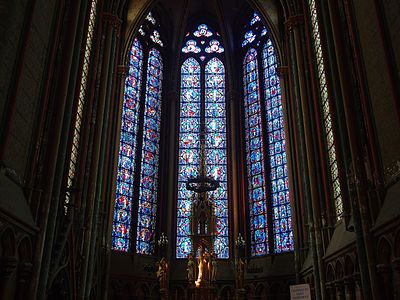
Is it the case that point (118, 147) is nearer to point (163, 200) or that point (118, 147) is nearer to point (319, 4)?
point (163, 200)

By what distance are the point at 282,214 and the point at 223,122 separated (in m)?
5.54

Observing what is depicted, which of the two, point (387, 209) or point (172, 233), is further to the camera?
point (172, 233)

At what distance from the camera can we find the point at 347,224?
1066 centimetres

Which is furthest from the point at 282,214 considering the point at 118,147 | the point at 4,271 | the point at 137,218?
the point at 4,271

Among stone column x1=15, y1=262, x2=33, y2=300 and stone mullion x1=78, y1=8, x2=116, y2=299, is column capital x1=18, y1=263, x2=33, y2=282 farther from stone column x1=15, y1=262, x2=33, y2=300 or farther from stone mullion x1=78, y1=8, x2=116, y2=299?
stone mullion x1=78, y1=8, x2=116, y2=299

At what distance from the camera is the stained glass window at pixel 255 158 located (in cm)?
1872

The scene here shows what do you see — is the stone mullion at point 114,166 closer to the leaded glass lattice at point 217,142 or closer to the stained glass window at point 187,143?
the stained glass window at point 187,143

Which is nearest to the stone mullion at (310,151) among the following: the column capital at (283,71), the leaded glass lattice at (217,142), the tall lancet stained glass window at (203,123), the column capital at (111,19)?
the column capital at (283,71)

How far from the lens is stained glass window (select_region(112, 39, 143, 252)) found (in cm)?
1772

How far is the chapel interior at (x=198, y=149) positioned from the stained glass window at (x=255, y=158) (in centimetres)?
7

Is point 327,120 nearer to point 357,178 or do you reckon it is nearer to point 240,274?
point 357,178

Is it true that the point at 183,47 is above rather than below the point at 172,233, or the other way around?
above

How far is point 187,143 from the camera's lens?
822 inches

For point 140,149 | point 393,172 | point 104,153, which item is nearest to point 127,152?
point 140,149
